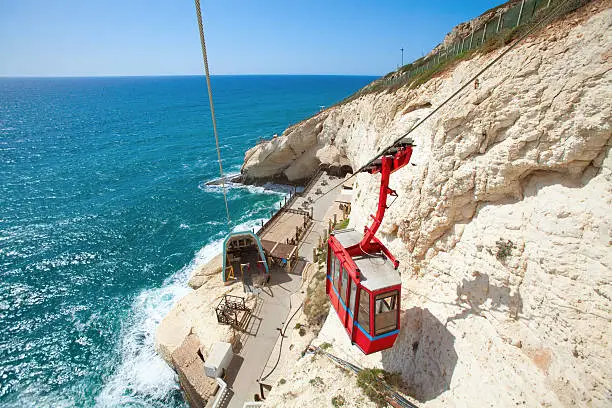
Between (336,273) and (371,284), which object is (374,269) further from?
(336,273)

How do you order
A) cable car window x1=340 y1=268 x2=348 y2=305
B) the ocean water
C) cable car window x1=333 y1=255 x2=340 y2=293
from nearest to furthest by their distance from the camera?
cable car window x1=340 y1=268 x2=348 y2=305, cable car window x1=333 y1=255 x2=340 y2=293, the ocean water

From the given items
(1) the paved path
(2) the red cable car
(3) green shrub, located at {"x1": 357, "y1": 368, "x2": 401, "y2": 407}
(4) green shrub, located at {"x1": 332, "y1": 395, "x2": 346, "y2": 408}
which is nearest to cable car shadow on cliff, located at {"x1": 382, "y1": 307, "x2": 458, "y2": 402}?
(3) green shrub, located at {"x1": 357, "y1": 368, "x2": 401, "y2": 407}

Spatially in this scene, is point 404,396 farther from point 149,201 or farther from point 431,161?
point 149,201

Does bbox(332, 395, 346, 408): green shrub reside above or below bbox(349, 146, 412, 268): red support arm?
below

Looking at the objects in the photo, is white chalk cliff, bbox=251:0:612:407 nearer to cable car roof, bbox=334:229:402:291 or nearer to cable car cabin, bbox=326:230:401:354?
cable car cabin, bbox=326:230:401:354

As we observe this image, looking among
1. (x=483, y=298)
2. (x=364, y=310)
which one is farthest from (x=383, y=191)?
(x=483, y=298)

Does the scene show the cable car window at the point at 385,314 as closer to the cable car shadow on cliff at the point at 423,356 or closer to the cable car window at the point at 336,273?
the cable car window at the point at 336,273

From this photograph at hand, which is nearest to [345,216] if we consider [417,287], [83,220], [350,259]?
[417,287]
